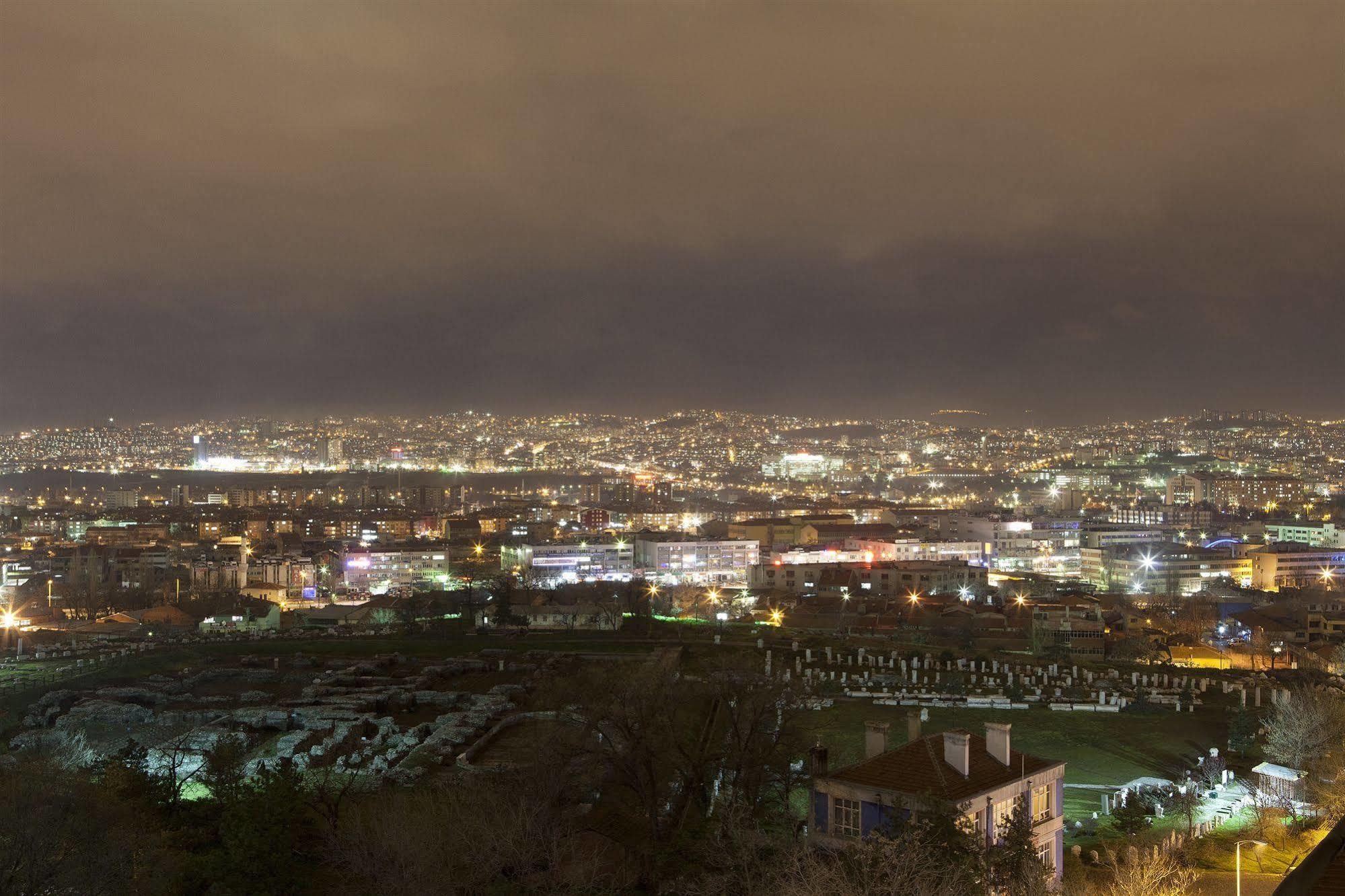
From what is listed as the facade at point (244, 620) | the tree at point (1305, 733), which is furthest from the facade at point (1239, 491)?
the tree at point (1305, 733)

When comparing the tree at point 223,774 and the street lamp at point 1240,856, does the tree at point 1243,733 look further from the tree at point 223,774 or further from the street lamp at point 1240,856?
the tree at point 223,774

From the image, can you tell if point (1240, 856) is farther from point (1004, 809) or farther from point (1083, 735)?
point (1083, 735)

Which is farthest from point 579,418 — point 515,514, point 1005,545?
point 1005,545

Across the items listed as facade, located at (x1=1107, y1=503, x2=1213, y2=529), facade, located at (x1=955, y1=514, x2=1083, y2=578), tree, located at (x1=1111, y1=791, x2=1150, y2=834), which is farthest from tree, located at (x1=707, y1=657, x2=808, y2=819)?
facade, located at (x1=1107, y1=503, x2=1213, y2=529)

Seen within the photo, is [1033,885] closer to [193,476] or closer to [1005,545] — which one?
[1005,545]

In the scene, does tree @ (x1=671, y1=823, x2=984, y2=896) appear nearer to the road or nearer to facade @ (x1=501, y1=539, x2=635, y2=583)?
the road

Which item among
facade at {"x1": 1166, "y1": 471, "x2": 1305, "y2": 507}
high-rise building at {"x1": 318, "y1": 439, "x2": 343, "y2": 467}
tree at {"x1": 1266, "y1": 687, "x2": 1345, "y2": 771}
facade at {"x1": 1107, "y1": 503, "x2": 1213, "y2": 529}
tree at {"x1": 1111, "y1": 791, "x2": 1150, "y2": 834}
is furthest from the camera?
high-rise building at {"x1": 318, "y1": 439, "x2": 343, "y2": 467}

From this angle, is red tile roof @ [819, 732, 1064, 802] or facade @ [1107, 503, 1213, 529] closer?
red tile roof @ [819, 732, 1064, 802]
